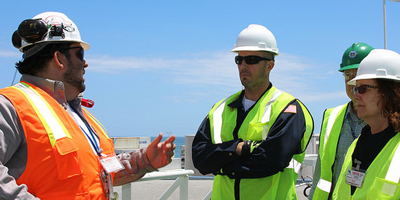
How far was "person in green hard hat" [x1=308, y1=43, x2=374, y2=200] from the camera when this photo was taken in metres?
3.97

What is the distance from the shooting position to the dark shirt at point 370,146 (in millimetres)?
2949

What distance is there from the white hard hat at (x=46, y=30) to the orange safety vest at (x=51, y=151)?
334mm

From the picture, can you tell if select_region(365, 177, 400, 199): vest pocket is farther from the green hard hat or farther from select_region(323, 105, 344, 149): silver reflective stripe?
the green hard hat

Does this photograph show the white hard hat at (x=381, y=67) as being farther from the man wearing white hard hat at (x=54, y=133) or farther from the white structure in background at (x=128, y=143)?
the white structure in background at (x=128, y=143)

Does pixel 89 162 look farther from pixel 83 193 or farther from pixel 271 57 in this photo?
pixel 271 57

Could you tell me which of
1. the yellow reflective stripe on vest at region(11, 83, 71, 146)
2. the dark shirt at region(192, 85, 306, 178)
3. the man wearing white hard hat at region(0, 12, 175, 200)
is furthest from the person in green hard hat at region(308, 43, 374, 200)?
the yellow reflective stripe on vest at region(11, 83, 71, 146)

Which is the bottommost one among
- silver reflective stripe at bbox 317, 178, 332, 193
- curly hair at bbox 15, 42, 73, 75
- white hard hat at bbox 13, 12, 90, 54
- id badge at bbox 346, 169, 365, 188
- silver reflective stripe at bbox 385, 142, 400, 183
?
silver reflective stripe at bbox 317, 178, 332, 193

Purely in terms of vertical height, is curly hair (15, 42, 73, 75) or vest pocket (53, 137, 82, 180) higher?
curly hair (15, 42, 73, 75)

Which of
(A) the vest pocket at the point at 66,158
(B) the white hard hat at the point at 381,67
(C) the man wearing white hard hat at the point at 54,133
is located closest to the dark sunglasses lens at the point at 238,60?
(B) the white hard hat at the point at 381,67

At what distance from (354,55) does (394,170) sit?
195cm

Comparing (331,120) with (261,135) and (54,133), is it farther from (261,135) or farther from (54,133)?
(54,133)

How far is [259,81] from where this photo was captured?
4.23 meters

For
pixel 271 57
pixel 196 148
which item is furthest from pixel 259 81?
pixel 196 148

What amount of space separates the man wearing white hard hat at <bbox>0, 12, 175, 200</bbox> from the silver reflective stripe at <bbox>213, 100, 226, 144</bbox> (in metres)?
0.89
